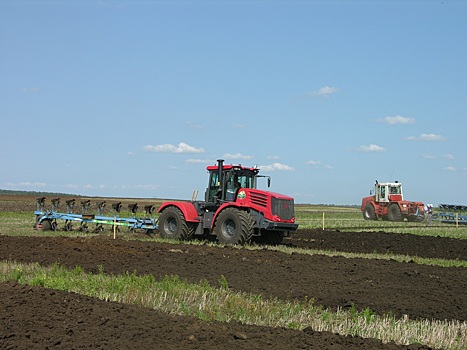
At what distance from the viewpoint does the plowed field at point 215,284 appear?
7.62m

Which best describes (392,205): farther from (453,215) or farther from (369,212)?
(453,215)

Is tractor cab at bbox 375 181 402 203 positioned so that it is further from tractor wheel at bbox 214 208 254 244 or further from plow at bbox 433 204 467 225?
tractor wheel at bbox 214 208 254 244

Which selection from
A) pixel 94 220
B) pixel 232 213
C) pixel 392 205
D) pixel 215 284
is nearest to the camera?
pixel 215 284

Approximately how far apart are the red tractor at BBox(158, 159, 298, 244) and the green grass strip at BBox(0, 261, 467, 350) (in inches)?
353

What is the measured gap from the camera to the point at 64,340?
7523 millimetres

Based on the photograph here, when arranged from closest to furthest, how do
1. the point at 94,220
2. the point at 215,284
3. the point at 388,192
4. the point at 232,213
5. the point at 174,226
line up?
1. the point at 215,284
2. the point at 232,213
3. the point at 174,226
4. the point at 94,220
5. the point at 388,192

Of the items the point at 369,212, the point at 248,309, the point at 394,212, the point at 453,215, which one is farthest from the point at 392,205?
the point at 248,309

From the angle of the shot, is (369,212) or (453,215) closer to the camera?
(453,215)

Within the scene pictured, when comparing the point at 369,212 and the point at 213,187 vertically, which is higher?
the point at 213,187

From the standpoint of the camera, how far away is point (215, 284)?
40.5 ft

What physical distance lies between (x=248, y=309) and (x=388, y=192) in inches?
1523

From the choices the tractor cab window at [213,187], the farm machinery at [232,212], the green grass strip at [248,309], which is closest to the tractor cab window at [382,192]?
the farm machinery at [232,212]

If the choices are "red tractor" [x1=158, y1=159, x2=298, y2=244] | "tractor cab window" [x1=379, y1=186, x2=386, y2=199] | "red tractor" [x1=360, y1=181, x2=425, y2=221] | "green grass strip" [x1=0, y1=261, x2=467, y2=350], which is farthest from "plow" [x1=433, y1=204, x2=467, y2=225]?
"green grass strip" [x1=0, y1=261, x2=467, y2=350]

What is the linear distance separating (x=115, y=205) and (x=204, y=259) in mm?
11549
